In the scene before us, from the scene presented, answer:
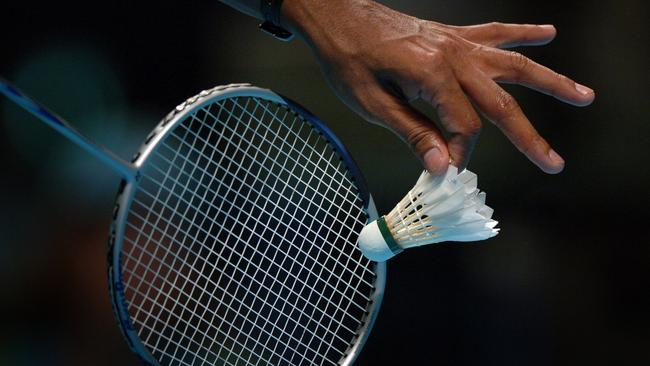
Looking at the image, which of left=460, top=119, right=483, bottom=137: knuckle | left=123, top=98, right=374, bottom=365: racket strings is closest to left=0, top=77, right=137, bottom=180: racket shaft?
left=123, top=98, right=374, bottom=365: racket strings

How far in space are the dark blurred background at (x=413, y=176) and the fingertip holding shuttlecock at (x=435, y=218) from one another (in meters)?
0.86

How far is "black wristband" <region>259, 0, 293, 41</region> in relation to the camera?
0.86m

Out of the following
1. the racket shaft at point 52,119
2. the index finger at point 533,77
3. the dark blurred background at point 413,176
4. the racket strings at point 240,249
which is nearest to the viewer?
the racket shaft at point 52,119

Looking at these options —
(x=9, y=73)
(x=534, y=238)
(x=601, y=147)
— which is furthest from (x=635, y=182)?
(x=9, y=73)

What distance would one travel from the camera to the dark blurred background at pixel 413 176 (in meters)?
1.65

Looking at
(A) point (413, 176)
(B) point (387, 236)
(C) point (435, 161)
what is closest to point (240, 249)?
(A) point (413, 176)

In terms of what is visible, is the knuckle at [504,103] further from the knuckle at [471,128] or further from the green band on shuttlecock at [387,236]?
the green band on shuttlecock at [387,236]

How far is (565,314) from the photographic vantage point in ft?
5.62

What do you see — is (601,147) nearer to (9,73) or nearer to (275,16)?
(275,16)

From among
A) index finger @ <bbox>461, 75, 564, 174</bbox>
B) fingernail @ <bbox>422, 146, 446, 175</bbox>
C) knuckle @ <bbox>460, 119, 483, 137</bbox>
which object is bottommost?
fingernail @ <bbox>422, 146, 446, 175</bbox>

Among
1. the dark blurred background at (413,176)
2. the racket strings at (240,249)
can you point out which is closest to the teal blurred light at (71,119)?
the dark blurred background at (413,176)

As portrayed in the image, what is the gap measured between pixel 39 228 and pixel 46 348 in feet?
0.85

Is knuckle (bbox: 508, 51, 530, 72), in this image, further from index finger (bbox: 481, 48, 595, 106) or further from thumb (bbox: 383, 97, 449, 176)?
thumb (bbox: 383, 97, 449, 176)

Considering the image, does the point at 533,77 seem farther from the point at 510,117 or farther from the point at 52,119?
the point at 52,119
